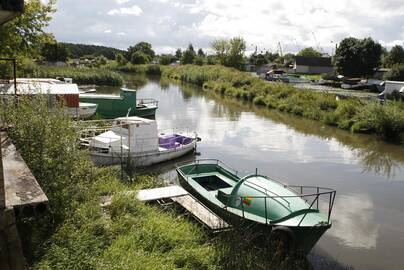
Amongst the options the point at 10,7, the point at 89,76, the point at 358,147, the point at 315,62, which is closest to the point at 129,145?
the point at 10,7

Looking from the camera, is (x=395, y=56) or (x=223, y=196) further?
(x=395, y=56)

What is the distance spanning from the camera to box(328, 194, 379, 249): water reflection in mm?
11027

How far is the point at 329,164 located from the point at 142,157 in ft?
30.1

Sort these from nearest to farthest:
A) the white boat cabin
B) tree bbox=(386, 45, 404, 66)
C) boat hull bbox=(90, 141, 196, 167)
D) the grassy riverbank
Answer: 1. boat hull bbox=(90, 141, 196, 167)
2. the white boat cabin
3. the grassy riverbank
4. tree bbox=(386, 45, 404, 66)

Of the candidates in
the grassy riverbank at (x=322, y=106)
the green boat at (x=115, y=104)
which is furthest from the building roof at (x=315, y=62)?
the green boat at (x=115, y=104)

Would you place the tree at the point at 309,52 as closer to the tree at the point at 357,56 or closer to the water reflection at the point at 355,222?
the tree at the point at 357,56

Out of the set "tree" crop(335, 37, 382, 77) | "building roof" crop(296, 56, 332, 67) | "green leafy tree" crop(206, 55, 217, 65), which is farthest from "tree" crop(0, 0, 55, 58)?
"building roof" crop(296, 56, 332, 67)

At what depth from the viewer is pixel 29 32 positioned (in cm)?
1714

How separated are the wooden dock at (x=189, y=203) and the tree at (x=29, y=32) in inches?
353

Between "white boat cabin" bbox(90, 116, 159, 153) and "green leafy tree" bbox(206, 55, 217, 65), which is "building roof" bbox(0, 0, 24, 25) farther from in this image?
"green leafy tree" bbox(206, 55, 217, 65)

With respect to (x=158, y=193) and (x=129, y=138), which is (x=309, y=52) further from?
(x=158, y=193)

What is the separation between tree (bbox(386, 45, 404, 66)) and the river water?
45819 millimetres

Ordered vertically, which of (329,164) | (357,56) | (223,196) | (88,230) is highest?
(357,56)

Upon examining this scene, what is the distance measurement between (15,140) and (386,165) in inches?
694
